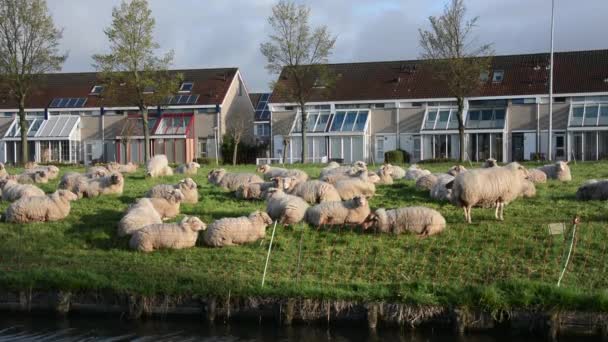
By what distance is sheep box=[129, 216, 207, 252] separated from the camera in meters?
17.7

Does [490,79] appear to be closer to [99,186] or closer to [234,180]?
[234,180]

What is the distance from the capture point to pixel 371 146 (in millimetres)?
62844

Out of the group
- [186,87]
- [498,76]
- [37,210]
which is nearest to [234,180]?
[37,210]

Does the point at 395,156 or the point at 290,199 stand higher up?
the point at 395,156

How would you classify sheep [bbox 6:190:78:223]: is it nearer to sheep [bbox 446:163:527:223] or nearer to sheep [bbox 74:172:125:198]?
sheep [bbox 74:172:125:198]

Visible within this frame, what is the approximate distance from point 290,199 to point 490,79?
45329 mm

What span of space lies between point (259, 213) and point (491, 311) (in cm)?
647

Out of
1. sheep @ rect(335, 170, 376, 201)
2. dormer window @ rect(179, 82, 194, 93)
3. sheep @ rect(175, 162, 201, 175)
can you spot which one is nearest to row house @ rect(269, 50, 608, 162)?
dormer window @ rect(179, 82, 194, 93)

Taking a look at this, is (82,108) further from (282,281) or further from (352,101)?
(282,281)

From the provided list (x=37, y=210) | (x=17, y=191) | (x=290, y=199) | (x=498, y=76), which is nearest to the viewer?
(x=290, y=199)

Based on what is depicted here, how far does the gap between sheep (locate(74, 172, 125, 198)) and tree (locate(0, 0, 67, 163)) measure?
88.6ft

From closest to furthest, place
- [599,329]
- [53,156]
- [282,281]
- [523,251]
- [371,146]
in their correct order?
1. [599,329]
2. [282,281]
3. [523,251]
4. [371,146]
5. [53,156]

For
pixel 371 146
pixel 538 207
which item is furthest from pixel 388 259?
pixel 371 146

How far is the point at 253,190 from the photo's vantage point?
22.9 m
